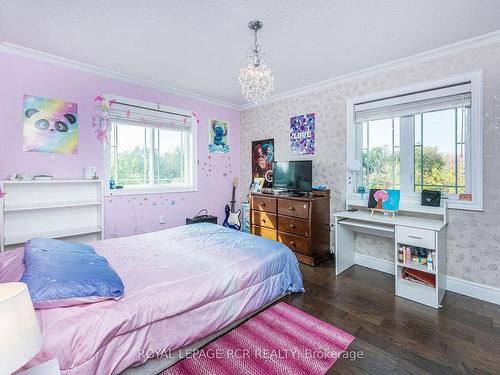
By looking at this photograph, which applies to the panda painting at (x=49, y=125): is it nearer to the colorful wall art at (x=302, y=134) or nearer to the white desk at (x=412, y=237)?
the colorful wall art at (x=302, y=134)

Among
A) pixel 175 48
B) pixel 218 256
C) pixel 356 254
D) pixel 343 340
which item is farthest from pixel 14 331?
pixel 356 254

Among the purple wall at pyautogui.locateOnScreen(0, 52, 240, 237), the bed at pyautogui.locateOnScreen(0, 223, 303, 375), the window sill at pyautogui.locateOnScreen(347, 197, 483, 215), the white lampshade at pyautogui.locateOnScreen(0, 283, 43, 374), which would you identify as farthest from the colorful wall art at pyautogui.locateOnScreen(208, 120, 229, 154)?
the white lampshade at pyautogui.locateOnScreen(0, 283, 43, 374)

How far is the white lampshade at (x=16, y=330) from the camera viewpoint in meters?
0.66

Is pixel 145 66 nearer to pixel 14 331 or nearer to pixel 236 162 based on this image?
pixel 236 162

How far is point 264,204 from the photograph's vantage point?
3.83m

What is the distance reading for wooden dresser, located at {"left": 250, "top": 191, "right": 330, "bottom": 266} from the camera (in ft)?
10.8

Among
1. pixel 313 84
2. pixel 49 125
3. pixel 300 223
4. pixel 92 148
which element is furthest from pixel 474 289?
pixel 49 125

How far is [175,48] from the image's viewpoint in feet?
8.51

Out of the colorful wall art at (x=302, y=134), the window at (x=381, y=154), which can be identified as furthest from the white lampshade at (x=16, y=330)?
the colorful wall art at (x=302, y=134)

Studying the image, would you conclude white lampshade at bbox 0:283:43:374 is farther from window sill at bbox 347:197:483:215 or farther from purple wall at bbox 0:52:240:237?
window sill at bbox 347:197:483:215

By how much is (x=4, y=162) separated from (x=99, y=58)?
57.9 inches

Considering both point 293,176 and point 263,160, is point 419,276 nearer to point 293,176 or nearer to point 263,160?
point 293,176

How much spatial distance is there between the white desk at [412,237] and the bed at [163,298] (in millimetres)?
967

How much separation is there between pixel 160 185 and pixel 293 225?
211cm
